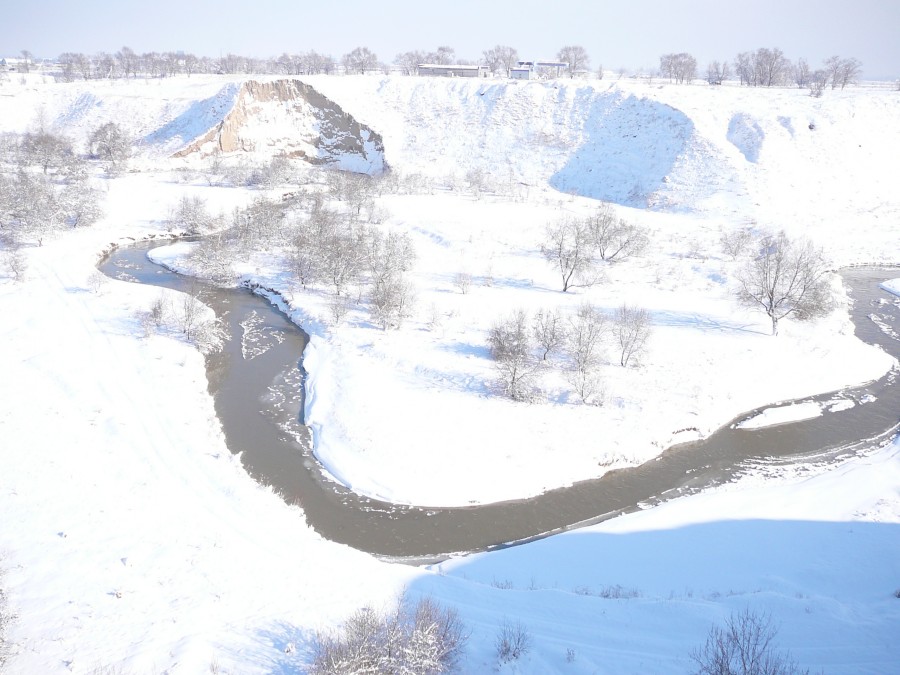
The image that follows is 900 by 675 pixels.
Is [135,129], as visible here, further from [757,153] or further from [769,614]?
[769,614]

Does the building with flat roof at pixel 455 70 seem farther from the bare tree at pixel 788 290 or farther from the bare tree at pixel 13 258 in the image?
the bare tree at pixel 788 290

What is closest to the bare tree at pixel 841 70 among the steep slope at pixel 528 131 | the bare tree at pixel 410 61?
the steep slope at pixel 528 131

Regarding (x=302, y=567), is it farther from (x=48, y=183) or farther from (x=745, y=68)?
(x=745, y=68)

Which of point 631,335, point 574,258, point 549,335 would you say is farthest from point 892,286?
point 549,335

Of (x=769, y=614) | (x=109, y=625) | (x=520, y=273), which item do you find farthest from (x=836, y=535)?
(x=520, y=273)

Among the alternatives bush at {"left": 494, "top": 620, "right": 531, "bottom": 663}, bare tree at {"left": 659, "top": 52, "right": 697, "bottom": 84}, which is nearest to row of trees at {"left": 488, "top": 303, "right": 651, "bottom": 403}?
bush at {"left": 494, "top": 620, "right": 531, "bottom": 663}

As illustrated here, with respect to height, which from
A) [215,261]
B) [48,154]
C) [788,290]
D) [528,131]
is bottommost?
[215,261]
